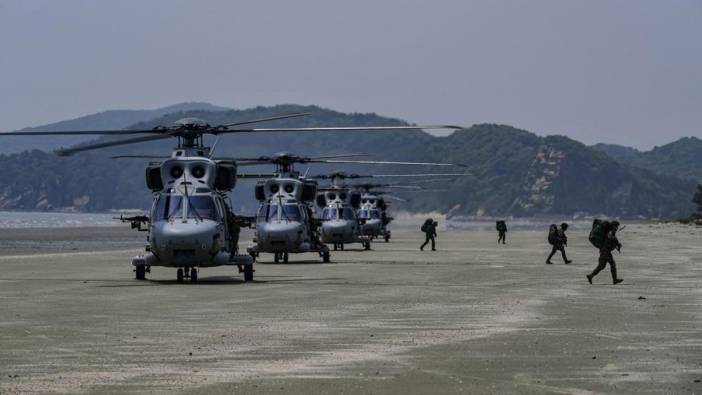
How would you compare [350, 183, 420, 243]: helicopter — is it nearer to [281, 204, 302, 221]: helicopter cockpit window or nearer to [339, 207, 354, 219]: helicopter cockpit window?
[339, 207, 354, 219]: helicopter cockpit window

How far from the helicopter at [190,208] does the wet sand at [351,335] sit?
0.69m

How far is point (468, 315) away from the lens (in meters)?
21.8

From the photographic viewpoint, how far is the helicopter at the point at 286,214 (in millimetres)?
43969

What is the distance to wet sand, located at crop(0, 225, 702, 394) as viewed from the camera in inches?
523

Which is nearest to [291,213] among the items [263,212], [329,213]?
[263,212]

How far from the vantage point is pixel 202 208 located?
3153 centimetres

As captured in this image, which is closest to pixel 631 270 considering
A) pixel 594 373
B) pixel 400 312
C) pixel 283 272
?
pixel 283 272

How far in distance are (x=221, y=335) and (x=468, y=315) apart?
16.3 ft

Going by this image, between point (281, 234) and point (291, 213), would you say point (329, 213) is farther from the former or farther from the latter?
point (281, 234)

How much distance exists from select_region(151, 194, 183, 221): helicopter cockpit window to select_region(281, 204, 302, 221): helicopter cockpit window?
12975mm

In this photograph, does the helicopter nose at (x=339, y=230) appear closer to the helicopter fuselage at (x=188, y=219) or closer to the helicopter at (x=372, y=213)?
the helicopter at (x=372, y=213)

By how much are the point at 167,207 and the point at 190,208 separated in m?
0.50

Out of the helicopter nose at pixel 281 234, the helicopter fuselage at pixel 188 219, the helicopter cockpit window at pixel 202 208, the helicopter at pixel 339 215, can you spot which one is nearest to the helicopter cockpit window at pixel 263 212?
the helicopter nose at pixel 281 234

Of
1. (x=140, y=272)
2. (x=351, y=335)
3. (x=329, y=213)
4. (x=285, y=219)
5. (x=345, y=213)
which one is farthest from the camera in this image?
(x=345, y=213)
